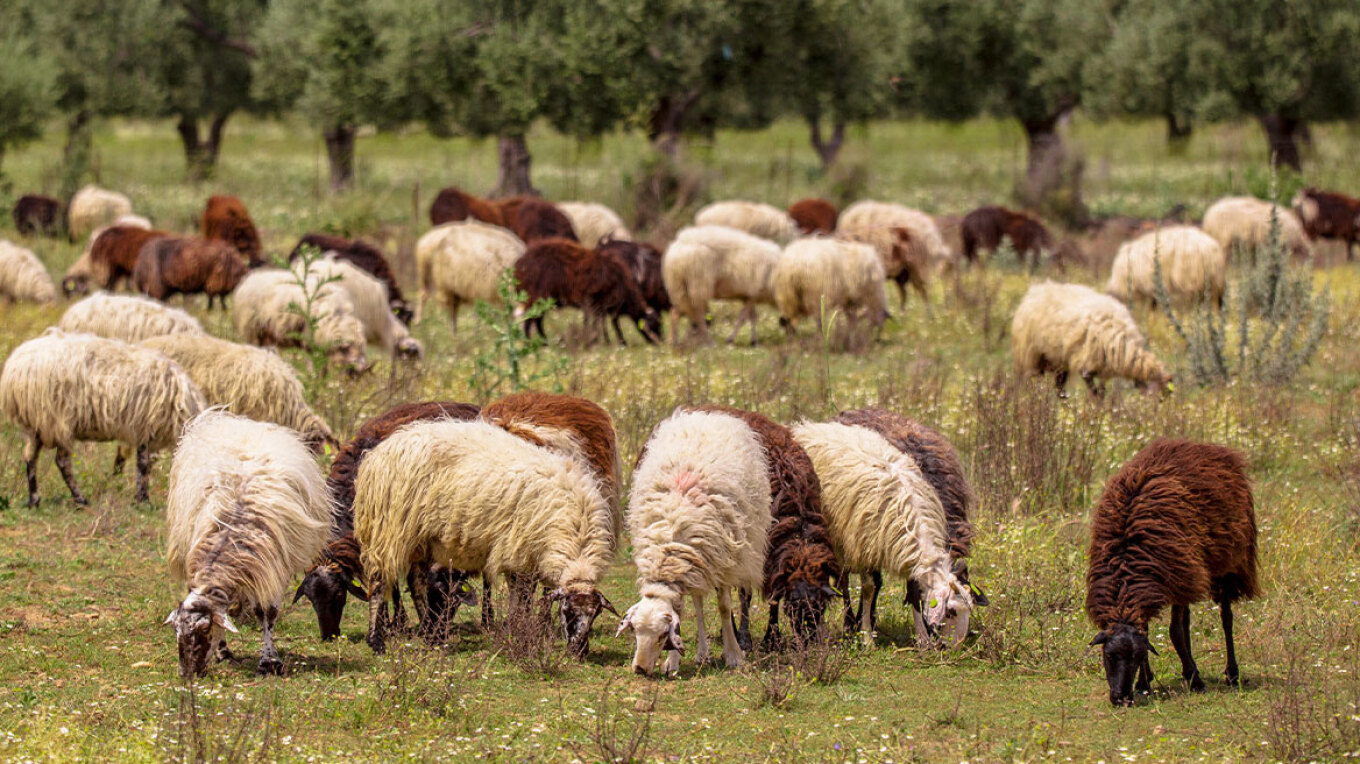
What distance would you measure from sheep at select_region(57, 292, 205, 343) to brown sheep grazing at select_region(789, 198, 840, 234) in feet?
45.0

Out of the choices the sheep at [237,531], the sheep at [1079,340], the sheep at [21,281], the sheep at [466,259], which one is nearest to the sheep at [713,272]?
the sheep at [466,259]

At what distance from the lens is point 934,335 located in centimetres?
1717

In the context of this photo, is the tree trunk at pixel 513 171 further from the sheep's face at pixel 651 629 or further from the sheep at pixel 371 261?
the sheep's face at pixel 651 629

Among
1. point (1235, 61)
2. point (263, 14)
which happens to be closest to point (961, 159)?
point (1235, 61)

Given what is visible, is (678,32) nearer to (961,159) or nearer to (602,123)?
(602,123)

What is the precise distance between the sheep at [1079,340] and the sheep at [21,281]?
12507mm

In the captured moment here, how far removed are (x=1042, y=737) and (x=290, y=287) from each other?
1020 cm

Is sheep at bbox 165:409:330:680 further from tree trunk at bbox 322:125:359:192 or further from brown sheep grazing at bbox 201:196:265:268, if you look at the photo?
tree trunk at bbox 322:125:359:192

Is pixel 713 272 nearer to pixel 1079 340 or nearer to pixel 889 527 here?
pixel 1079 340

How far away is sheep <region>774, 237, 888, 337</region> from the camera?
16375mm

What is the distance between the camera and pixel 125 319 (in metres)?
12.5

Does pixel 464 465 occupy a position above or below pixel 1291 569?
above

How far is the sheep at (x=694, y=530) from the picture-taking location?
7082mm

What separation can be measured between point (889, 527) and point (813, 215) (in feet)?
57.7
